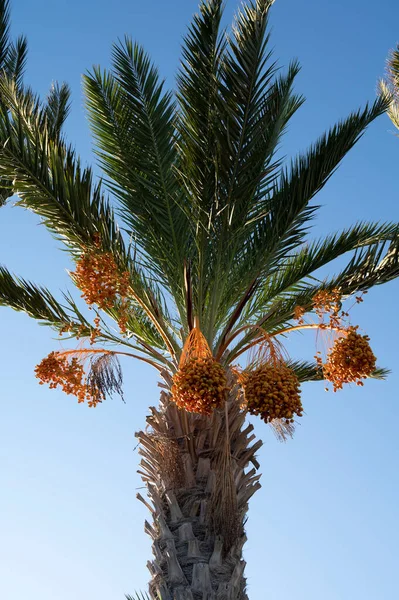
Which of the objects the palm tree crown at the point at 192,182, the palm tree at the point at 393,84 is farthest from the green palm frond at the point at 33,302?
the palm tree at the point at 393,84

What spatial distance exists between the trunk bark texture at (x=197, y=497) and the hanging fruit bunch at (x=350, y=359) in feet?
3.72

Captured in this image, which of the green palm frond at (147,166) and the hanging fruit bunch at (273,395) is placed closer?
the hanging fruit bunch at (273,395)

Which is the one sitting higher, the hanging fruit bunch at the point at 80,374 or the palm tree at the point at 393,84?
the palm tree at the point at 393,84

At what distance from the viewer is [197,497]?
25.5 ft

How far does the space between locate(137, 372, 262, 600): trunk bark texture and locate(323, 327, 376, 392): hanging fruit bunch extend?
1.13 metres

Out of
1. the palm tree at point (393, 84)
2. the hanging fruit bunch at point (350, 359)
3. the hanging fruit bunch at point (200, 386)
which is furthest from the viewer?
the palm tree at point (393, 84)

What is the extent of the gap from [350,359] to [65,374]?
2769mm

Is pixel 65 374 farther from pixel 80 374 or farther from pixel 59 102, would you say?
pixel 59 102

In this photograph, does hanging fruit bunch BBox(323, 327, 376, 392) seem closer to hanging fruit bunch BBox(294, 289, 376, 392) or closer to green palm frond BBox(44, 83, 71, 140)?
hanging fruit bunch BBox(294, 289, 376, 392)

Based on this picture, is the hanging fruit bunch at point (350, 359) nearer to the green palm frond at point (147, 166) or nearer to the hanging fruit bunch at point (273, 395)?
the hanging fruit bunch at point (273, 395)

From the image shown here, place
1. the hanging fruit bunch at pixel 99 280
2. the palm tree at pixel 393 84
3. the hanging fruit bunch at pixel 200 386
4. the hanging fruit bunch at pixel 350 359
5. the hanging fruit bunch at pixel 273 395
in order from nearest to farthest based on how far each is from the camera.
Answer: the hanging fruit bunch at pixel 200 386, the hanging fruit bunch at pixel 273 395, the hanging fruit bunch at pixel 350 359, the hanging fruit bunch at pixel 99 280, the palm tree at pixel 393 84

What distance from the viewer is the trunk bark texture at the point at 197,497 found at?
736cm

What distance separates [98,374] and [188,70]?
329cm

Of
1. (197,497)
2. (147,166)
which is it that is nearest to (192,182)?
(147,166)
